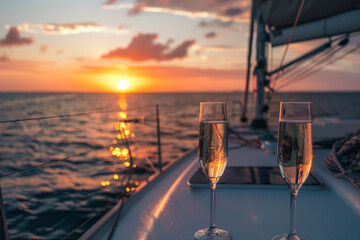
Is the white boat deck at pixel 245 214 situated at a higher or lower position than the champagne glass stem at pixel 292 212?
lower

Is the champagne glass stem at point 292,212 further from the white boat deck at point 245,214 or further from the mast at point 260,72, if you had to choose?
the mast at point 260,72

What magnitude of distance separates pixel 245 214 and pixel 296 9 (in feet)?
7.07

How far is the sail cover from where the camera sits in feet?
6.66

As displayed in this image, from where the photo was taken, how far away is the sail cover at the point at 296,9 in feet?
6.66

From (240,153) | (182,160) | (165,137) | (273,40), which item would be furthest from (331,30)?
(165,137)

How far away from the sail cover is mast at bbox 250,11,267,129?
0.23m

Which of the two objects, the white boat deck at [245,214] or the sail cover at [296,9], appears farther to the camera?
the sail cover at [296,9]

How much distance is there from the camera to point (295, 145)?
603mm

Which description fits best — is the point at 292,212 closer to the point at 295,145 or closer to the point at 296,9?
the point at 295,145

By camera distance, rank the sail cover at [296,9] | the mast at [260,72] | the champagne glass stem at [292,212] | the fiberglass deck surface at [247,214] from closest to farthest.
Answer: the champagne glass stem at [292,212]
the fiberglass deck surface at [247,214]
the sail cover at [296,9]
the mast at [260,72]

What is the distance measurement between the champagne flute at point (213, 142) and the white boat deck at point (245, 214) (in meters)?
0.09

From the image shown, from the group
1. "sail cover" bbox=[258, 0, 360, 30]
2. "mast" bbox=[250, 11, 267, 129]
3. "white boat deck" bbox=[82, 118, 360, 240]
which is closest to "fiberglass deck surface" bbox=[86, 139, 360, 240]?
"white boat deck" bbox=[82, 118, 360, 240]

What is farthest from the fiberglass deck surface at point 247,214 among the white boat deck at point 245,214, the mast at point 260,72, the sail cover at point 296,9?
the mast at point 260,72

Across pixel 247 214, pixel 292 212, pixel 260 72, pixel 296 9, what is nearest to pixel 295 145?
pixel 292 212
